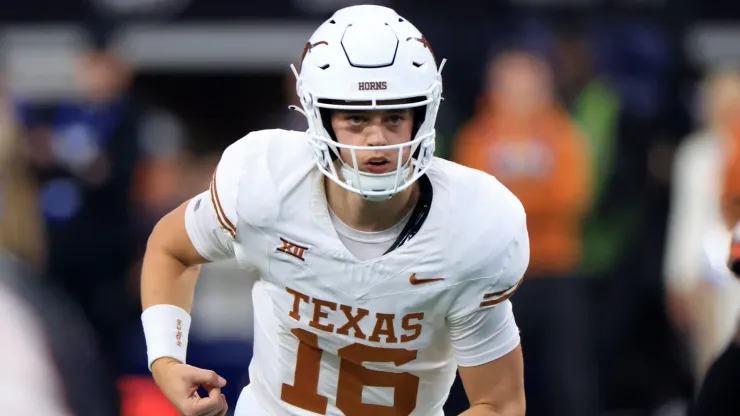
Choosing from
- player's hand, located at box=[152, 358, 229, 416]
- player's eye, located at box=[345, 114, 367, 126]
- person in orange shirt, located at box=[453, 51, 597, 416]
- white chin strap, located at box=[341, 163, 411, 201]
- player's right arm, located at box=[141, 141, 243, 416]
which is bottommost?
person in orange shirt, located at box=[453, 51, 597, 416]

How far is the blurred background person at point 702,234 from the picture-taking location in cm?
634

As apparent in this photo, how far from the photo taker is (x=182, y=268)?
410 centimetres

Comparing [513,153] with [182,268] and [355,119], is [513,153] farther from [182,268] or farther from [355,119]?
[355,119]

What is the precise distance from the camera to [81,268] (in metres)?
7.36

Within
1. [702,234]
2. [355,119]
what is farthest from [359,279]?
[702,234]

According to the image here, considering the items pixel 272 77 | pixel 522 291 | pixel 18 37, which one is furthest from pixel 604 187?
pixel 18 37

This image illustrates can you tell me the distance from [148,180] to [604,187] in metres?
2.33

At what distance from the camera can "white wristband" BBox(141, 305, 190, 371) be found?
12.9ft

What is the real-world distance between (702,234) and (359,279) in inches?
120

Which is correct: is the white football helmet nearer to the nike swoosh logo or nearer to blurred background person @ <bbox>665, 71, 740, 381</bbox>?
the nike swoosh logo

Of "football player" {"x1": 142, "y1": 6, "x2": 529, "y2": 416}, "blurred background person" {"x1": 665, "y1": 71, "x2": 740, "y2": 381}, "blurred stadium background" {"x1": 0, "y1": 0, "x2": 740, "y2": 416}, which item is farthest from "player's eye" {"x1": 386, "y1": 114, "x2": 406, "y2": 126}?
"blurred background person" {"x1": 665, "y1": 71, "x2": 740, "y2": 381}

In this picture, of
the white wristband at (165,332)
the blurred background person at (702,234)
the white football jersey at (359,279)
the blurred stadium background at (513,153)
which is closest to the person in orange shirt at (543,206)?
the blurred stadium background at (513,153)

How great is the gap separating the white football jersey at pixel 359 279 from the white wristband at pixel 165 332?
0.66ft

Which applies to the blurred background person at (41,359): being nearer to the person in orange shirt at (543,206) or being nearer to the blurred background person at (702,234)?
the blurred background person at (702,234)
